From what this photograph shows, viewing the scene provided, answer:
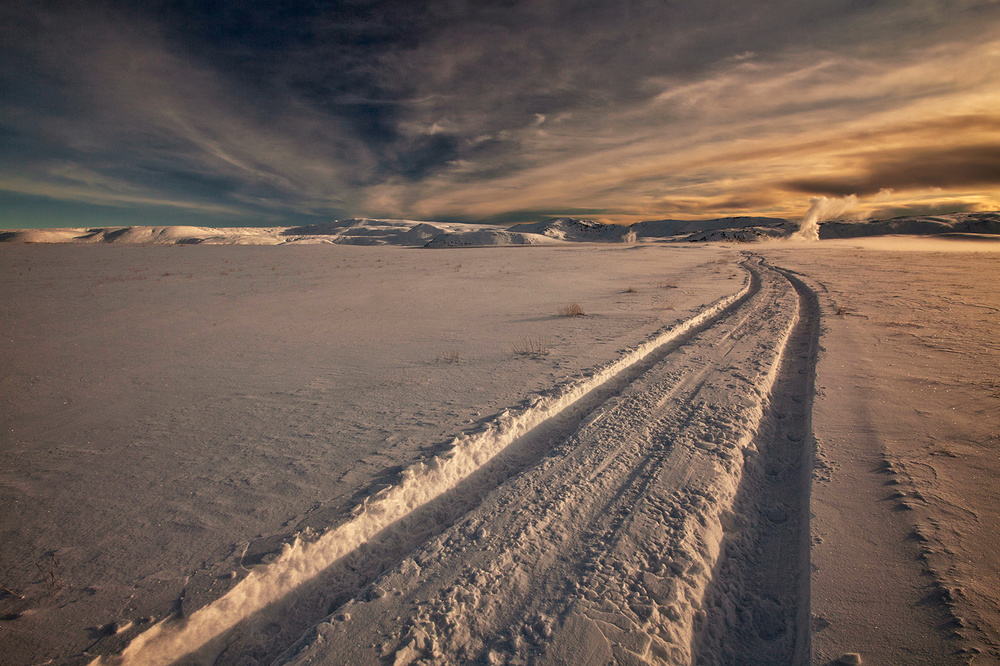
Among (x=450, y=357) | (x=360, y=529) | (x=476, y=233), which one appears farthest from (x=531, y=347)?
(x=476, y=233)

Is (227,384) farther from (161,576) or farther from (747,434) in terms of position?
(747,434)

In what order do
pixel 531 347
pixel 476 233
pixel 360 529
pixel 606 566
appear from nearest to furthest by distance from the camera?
1. pixel 606 566
2. pixel 360 529
3. pixel 531 347
4. pixel 476 233

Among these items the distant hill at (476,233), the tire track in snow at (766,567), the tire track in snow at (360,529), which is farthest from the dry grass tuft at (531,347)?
the distant hill at (476,233)

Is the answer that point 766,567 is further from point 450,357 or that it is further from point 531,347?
point 450,357

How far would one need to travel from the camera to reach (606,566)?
6.98 ft

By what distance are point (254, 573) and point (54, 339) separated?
7.93 m

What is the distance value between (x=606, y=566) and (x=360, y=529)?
1553 mm

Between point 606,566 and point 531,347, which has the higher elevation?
point 531,347

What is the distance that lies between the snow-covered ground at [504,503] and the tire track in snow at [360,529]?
15mm

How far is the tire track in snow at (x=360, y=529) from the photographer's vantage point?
5.95 ft

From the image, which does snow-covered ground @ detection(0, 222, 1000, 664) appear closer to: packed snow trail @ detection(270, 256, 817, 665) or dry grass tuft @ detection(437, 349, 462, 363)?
packed snow trail @ detection(270, 256, 817, 665)

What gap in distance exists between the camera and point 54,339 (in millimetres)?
6660

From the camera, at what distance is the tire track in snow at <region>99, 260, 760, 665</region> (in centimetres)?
181

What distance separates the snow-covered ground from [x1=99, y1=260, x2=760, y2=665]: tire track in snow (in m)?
0.02
